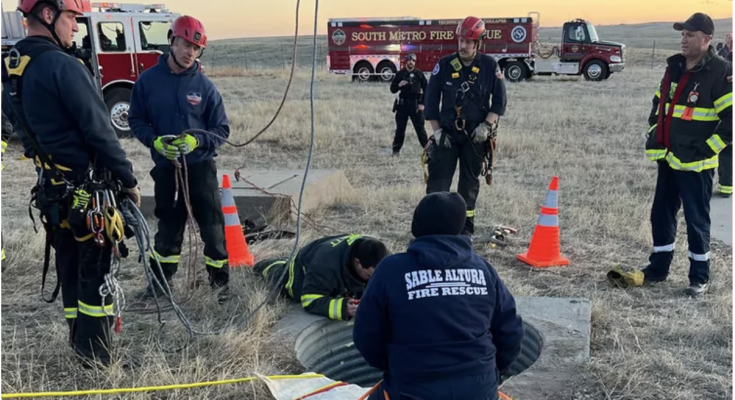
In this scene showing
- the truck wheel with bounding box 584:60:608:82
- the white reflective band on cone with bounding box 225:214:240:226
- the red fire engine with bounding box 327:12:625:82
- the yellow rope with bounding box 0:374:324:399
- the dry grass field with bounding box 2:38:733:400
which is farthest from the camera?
the red fire engine with bounding box 327:12:625:82

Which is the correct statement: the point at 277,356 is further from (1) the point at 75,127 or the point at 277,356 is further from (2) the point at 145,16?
(2) the point at 145,16

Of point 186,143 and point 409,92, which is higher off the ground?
point 186,143

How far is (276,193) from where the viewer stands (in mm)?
6824

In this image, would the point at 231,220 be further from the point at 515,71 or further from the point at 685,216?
the point at 515,71

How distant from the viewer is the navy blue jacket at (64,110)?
295cm

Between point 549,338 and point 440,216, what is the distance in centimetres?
183

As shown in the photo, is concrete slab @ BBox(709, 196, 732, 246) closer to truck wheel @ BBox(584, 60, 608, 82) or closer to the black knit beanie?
the black knit beanie

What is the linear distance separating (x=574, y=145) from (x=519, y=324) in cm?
953

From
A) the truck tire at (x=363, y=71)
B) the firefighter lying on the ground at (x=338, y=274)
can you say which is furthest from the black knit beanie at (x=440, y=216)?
the truck tire at (x=363, y=71)

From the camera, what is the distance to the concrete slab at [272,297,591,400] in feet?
11.0

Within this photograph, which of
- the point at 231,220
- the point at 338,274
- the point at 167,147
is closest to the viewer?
the point at 338,274

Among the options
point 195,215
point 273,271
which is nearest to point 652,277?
point 273,271

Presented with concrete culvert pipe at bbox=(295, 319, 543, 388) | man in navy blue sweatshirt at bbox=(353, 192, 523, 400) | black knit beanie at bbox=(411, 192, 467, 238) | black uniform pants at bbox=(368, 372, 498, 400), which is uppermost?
black knit beanie at bbox=(411, 192, 467, 238)

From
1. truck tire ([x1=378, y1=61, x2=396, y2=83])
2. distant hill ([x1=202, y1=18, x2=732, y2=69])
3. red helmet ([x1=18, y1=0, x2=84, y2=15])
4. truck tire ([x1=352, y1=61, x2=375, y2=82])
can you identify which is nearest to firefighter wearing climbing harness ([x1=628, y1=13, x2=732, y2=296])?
red helmet ([x1=18, y1=0, x2=84, y2=15])
